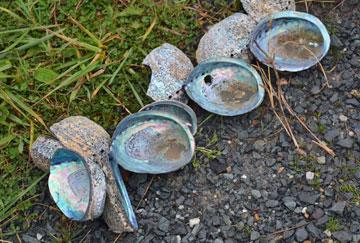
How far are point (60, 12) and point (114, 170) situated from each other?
70 cm

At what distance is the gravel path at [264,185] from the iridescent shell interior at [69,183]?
7 cm

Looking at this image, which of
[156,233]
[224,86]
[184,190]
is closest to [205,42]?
[224,86]

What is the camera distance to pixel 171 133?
240 centimetres

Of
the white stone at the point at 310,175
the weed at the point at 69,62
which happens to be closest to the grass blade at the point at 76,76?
the weed at the point at 69,62

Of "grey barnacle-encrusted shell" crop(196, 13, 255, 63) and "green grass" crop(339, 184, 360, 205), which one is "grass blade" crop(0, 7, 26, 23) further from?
"green grass" crop(339, 184, 360, 205)

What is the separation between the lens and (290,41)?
257cm

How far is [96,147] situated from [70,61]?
0.42 meters

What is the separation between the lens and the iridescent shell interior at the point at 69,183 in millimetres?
2270

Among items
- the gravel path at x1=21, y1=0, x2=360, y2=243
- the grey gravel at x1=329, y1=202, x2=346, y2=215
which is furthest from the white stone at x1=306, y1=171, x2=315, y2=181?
the grey gravel at x1=329, y1=202, x2=346, y2=215

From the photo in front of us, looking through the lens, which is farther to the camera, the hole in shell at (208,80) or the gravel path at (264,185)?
the hole in shell at (208,80)

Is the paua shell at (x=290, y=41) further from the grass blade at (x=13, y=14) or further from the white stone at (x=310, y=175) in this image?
the grass blade at (x=13, y=14)

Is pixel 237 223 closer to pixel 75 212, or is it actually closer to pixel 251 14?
pixel 75 212

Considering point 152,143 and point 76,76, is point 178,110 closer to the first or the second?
point 152,143

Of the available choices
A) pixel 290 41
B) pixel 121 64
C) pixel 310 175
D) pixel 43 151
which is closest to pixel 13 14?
pixel 121 64
